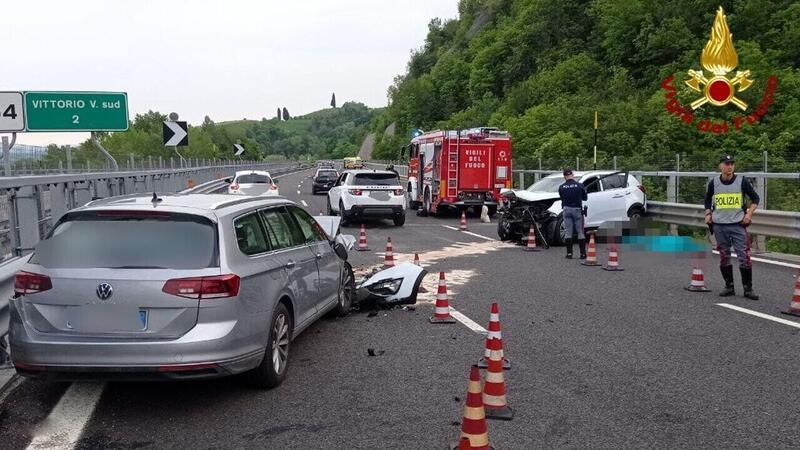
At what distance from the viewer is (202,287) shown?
4.86 m

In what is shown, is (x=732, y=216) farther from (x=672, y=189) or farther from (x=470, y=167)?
(x=470, y=167)

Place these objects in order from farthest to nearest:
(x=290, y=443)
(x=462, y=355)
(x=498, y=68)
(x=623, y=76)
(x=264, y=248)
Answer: (x=498, y=68)
(x=623, y=76)
(x=462, y=355)
(x=264, y=248)
(x=290, y=443)

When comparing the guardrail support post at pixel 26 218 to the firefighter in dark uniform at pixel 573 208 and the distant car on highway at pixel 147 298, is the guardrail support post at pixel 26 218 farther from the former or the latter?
the firefighter in dark uniform at pixel 573 208

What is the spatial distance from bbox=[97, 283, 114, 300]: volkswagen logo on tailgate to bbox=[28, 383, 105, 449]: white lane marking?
0.87m

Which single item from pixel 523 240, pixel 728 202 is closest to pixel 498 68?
pixel 523 240

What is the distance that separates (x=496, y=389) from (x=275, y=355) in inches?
70.7

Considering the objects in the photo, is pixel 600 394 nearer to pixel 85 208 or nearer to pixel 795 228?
pixel 85 208

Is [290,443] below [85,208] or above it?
below

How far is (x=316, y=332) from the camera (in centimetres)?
754

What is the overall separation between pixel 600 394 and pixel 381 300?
3776 millimetres

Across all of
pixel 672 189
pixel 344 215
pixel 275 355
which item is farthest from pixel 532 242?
pixel 275 355

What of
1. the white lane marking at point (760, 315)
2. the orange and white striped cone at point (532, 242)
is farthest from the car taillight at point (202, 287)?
the orange and white striped cone at point (532, 242)

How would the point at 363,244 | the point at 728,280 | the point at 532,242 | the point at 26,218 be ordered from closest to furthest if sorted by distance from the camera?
the point at 26,218 < the point at 728,280 < the point at 532,242 < the point at 363,244

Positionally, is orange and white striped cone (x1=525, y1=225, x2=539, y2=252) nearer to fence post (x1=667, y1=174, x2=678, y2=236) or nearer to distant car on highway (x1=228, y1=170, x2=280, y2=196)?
fence post (x1=667, y1=174, x2=678, y2=236)
